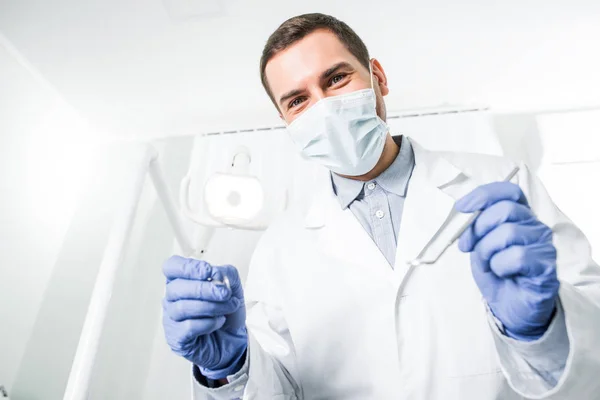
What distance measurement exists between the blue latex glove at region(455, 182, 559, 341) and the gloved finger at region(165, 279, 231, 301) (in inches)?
15.0

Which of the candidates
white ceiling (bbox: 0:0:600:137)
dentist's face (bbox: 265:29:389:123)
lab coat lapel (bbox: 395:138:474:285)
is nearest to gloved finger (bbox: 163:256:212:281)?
lab coat lapel (bbox: 395:138:474:285)

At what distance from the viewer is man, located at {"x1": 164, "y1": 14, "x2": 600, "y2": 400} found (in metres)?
0.54

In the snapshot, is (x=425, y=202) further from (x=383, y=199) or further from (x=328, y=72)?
(x=328, y=72)

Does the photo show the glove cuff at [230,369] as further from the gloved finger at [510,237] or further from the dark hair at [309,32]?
the dark hair at [309,32]

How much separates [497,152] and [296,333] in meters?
1.22

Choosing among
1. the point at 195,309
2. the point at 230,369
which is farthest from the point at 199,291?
the point at 230,369

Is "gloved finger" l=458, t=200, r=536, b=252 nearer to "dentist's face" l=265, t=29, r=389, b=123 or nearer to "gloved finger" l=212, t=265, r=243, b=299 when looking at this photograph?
"gloved finger" l=212, t=265, r=243, b=299

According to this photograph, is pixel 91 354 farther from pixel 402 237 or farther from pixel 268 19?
pixel 268 19

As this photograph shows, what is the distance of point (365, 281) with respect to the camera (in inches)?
34.8

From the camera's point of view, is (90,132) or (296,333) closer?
(296,333)

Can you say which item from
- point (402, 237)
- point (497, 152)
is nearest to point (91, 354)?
point (402, 237)

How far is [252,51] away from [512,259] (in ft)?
4.34

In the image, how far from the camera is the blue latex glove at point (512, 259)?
20.4 inches

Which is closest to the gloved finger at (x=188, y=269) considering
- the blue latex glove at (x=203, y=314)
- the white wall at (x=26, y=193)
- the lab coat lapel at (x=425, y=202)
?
the blue latex glove at (x=203, y=314)
